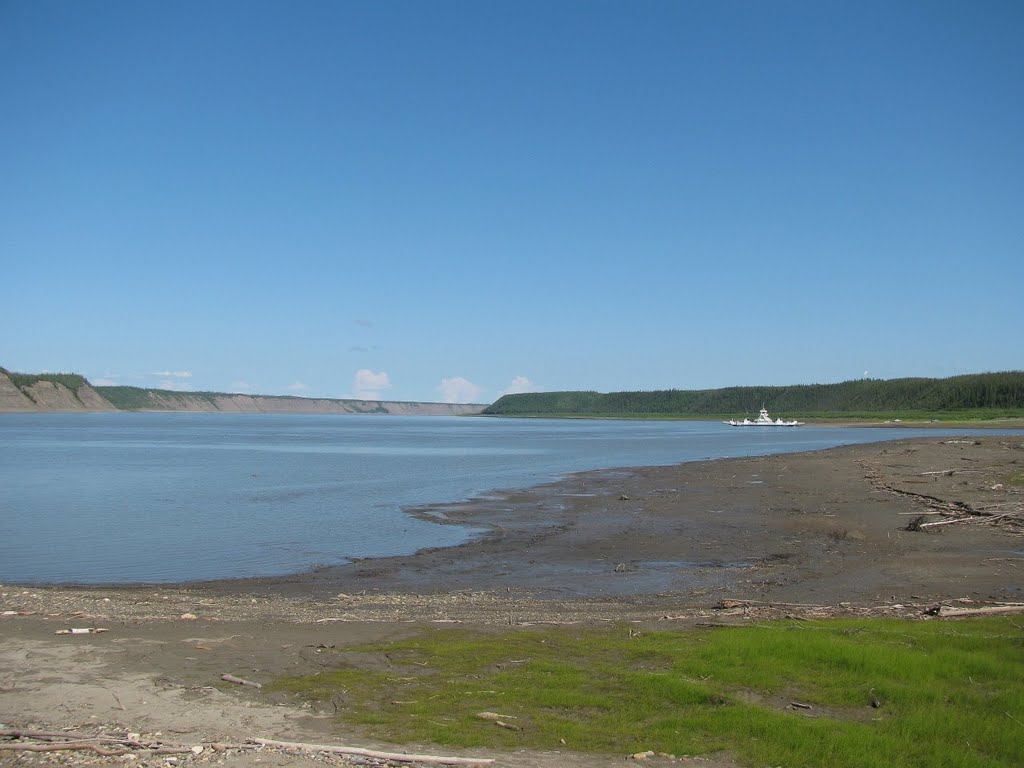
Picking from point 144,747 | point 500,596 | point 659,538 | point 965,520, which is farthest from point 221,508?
point 144,747

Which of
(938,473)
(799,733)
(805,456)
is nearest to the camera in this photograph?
(799,733)

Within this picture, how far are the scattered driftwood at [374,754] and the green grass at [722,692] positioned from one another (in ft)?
1.78

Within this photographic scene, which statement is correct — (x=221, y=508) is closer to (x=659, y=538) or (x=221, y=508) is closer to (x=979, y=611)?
(x=659, y=538)

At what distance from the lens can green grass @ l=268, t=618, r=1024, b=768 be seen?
27.9 ft

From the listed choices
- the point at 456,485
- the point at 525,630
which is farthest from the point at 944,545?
the point at 456,485

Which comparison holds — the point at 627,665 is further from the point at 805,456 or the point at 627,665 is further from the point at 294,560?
the point at 805,456

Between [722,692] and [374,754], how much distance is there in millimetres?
4425

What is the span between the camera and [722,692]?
10.1 metres

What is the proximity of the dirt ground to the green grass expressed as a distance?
615 millimetres

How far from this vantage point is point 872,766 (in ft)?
26.0

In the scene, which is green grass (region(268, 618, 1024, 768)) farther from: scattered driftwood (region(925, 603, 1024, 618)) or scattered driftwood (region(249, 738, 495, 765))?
scattered driftwood (region(925, 603, 1024, 618))

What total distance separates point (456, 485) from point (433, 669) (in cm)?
3908

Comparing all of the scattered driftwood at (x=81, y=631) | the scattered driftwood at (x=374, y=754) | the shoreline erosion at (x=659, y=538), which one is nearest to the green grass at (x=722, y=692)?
the scattered driftwood at (x=374, y=754)

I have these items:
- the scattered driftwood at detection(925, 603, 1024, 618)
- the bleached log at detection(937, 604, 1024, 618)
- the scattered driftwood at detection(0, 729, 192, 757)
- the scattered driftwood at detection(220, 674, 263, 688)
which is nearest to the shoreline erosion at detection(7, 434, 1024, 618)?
the scattered driftwood at detection(925, 603, 1024, 618)
